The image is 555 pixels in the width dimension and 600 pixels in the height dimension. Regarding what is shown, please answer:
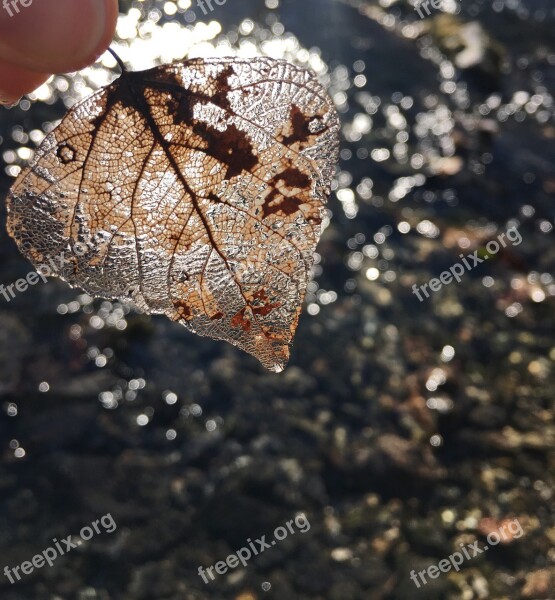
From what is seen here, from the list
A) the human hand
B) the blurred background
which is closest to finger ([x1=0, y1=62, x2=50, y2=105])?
the human hand

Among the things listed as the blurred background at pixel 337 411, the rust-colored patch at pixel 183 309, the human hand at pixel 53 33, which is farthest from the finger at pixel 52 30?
the blurred background at pixel 337 411

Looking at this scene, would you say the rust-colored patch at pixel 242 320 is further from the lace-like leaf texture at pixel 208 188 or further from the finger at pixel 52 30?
the finger at pixel 52 30

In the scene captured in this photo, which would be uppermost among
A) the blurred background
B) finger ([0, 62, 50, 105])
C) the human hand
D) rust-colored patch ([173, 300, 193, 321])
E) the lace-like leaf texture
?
the human hand

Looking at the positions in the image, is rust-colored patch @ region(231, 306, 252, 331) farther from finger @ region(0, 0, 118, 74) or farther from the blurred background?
the blurred background

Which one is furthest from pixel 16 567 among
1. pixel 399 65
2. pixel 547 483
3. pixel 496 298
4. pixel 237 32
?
pixel 399 65

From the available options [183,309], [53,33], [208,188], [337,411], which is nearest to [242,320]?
[183,309]

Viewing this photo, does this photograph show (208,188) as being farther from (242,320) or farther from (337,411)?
(337,411)

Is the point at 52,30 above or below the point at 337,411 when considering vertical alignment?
above
